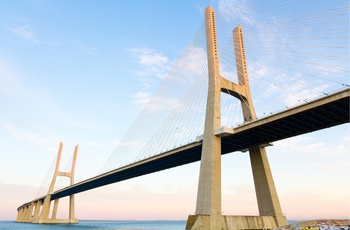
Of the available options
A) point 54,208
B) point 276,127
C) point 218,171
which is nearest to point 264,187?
point 218,171

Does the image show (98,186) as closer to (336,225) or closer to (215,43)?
(215,43)

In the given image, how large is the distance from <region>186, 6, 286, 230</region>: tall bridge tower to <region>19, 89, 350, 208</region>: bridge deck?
6.65 feet

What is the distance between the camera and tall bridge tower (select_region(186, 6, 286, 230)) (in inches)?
1145

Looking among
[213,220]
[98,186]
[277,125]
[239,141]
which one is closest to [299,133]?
[277,125]

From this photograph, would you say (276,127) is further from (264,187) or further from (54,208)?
(54,208)

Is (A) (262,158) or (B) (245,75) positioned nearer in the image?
(A) (262,158)

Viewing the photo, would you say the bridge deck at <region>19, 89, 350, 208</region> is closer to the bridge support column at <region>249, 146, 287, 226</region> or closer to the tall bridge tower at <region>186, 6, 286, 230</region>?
the bridge support column at <region>249, 146, 287, 226</region>

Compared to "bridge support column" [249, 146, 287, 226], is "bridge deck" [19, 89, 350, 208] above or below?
above

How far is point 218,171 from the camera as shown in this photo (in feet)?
99.6

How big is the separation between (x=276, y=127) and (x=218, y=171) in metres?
7.34

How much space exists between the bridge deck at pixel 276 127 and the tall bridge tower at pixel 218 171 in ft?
6.65

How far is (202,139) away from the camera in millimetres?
33531

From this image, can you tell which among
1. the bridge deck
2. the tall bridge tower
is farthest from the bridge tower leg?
the tall bridge tower

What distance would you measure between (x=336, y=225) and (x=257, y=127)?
10654 millimetres
